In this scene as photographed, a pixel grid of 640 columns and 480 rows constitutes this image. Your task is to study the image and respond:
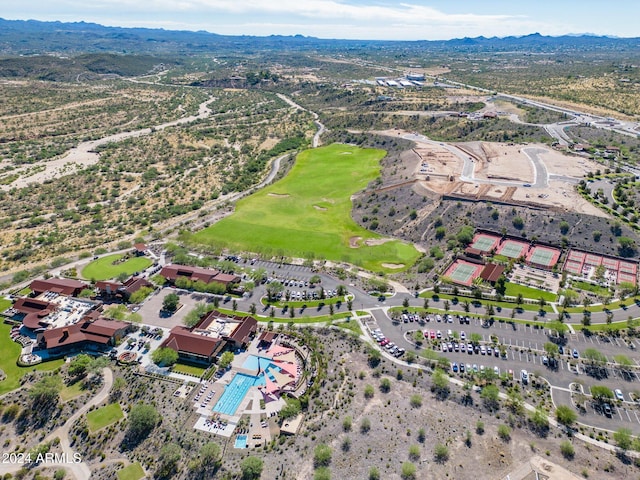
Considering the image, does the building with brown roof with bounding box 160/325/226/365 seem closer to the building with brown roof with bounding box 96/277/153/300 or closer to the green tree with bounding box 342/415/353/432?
the building with brown roof with bounding box 96/277/153/300

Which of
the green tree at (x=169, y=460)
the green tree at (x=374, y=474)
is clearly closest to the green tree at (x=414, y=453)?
the green tree at (x=374, y=474)

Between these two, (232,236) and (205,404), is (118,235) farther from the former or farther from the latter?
(205,404)

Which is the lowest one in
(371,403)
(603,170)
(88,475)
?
(88,475)

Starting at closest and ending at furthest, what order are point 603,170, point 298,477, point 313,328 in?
point 298,477 → point 313,328 → point 603,170

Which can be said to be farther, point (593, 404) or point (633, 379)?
point (633, 379)

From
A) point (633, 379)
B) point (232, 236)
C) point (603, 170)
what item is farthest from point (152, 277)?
point (603, 170)

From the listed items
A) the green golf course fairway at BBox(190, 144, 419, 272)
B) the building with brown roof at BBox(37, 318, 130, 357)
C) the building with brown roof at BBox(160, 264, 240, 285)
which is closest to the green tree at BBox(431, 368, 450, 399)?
the green golf course fairway at BBox(190, 144, 419, 272)
